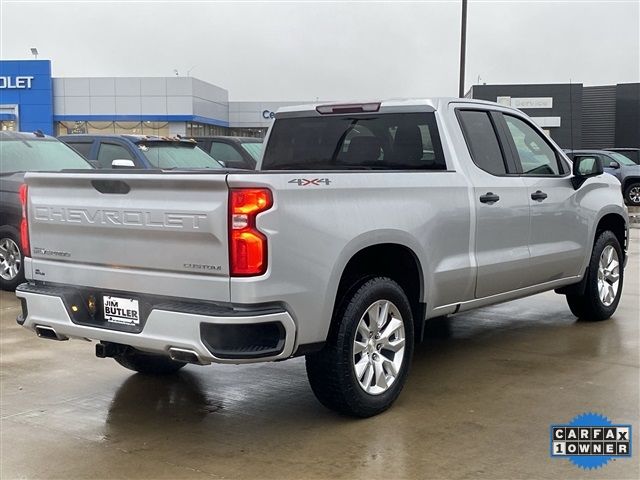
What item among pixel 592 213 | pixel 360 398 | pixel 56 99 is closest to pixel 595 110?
pixel 56 99

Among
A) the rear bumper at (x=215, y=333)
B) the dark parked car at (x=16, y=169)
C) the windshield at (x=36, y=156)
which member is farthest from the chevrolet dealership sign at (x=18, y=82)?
the rear bumper at (x=215, y=333)

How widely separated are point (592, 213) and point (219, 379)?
362 centimetres

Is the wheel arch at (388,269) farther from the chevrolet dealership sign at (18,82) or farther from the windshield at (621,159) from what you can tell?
the chevrolet dealership sign at (18,82)

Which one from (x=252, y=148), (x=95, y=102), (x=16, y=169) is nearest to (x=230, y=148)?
(x=252, y=148)

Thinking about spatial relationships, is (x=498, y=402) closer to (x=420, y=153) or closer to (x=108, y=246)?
(x=420, y=153)

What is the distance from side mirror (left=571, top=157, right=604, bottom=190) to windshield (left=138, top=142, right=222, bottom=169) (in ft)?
19.7

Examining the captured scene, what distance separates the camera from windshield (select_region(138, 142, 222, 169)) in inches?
428

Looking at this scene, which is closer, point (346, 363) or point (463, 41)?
point (346, 363)

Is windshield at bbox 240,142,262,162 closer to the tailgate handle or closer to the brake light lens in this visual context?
the brake light lens

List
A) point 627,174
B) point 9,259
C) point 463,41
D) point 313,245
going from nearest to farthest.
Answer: point 313,245 < point 9,259 < point 463,41 < point 627,174

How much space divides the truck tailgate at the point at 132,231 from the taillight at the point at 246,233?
1.7 inches

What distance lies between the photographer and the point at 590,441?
4.34m

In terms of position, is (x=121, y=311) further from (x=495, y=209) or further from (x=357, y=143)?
(x=495, y=209)

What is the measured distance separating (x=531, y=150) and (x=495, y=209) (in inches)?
42.1
